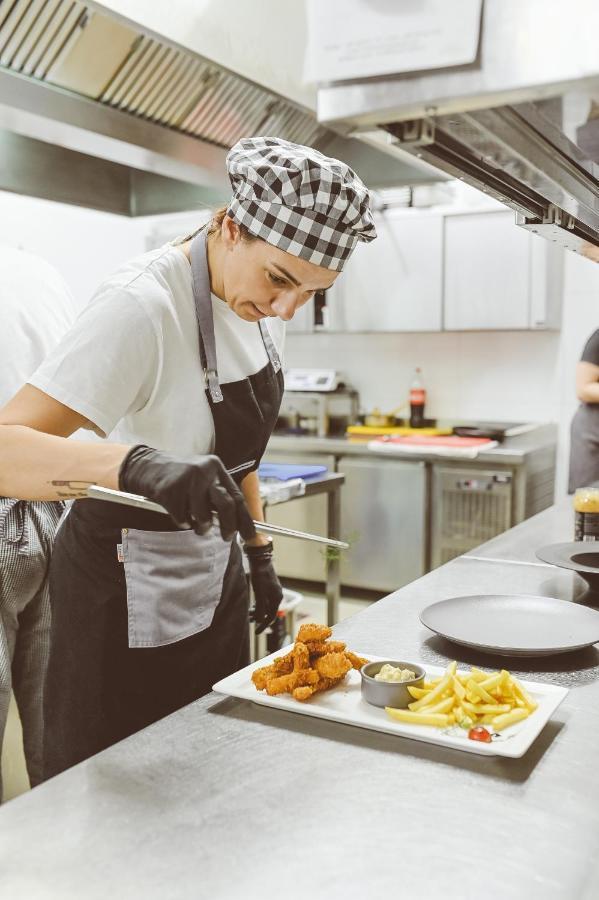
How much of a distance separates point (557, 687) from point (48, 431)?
92 cm

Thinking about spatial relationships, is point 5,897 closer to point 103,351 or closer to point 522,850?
point 522,850

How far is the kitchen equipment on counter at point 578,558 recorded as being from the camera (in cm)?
185

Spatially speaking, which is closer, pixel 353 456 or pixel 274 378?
pixel 274 378

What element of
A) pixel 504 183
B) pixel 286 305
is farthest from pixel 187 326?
pixel 504 183

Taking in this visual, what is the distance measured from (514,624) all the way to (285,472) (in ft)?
6.04

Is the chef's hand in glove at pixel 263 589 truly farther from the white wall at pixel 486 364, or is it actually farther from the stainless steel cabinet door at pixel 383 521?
the white wall at pixel 486 364

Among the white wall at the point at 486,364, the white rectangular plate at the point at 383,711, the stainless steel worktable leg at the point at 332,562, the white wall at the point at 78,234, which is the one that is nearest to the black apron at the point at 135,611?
the white rectangular plate at the point at 383,711

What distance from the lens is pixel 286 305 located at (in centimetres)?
152

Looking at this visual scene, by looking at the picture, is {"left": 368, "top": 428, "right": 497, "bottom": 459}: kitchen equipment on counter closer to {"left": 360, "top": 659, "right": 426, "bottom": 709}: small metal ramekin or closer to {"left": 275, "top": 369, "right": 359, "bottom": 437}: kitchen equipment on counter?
{"left": 275, "top": 369, "right": 359, "bottom": 437}: kitchen equipment on counter

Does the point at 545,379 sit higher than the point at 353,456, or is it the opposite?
the point at 545,379

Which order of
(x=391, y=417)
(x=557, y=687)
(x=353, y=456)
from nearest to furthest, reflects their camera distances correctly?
(x=557, y=687)
(x=353, y=456)
(x=391, y=417)

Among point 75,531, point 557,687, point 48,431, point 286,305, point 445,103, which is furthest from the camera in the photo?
point 75,531

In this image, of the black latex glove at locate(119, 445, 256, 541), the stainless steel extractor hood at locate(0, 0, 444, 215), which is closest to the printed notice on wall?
the black latex glove at locate(119, 445, 256, 541)

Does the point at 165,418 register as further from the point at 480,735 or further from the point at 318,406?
the point at 318,406
